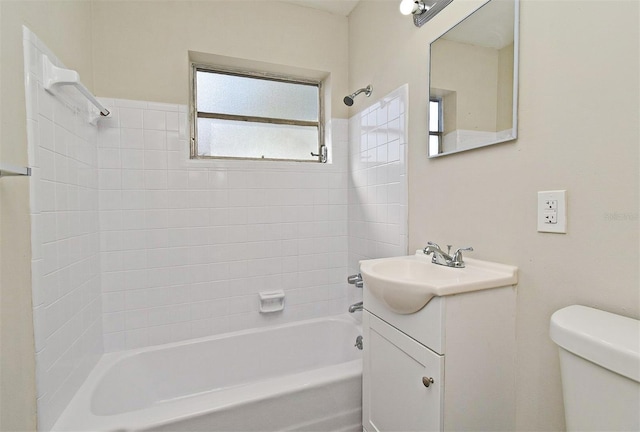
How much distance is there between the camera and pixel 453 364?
2.90ft

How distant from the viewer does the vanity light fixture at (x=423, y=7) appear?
128 cm

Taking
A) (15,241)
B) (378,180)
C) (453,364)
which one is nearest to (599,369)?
(453,364)

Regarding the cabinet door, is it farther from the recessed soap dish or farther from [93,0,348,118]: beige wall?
[93,0,348,118]: beige wall

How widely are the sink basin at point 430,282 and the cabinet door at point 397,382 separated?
0.47ft

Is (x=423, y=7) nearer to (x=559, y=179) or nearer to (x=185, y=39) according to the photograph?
(x=559, y=179)

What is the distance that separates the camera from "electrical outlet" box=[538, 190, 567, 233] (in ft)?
2.83

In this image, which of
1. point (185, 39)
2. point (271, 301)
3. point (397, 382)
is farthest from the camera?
point (271, 301)

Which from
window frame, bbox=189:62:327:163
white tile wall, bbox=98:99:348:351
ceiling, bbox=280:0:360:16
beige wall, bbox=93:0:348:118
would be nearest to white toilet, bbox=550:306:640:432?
white tile wall, bbox=98:99:348:351

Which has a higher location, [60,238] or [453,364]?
[60,238]

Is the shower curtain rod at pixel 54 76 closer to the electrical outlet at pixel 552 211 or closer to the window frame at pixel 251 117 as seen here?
the window frame at pixel 251 117

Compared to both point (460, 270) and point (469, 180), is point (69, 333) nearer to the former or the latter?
point (460, 270)

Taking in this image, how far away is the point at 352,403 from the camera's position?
1391 mm

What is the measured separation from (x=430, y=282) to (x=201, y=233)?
1.43m

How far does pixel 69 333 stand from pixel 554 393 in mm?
1832
